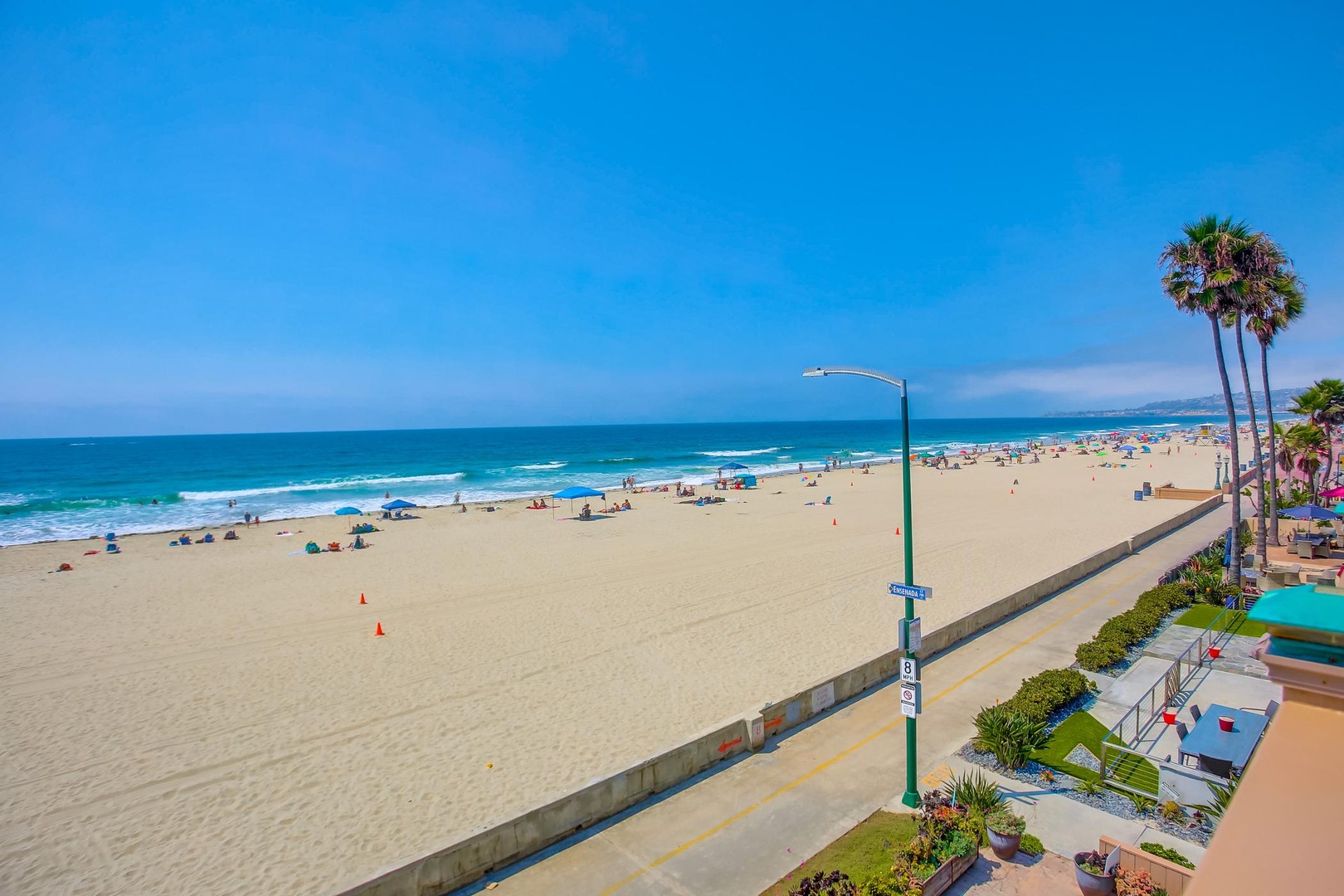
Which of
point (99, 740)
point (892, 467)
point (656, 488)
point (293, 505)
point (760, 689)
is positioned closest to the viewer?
point (99, 740)

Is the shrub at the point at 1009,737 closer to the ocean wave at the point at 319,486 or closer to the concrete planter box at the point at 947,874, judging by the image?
the concrete planter box at the point at 947,874

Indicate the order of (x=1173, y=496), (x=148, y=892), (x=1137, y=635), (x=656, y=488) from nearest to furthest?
(x=148, y=892), (x=1137, y=635), (x=1173, y=496), (x=656, y=488)

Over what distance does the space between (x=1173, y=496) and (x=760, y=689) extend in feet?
126

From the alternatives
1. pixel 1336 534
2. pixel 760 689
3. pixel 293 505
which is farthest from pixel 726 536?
pixel 293 505

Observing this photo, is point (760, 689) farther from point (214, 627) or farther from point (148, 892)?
point (214, 627)

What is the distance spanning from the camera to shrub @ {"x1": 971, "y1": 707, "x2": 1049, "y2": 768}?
33.1 feet

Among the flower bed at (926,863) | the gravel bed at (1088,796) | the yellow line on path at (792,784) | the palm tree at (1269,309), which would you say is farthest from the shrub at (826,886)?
the palm tree at (1269,309)

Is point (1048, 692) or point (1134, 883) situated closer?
point (1134, 883)

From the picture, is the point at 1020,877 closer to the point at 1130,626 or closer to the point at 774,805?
the point at 774,805

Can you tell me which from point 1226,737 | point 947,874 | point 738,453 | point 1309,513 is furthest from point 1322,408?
point 738,453

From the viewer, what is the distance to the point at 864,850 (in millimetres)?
8148

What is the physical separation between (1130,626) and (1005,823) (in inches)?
389

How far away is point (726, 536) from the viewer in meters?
31.5

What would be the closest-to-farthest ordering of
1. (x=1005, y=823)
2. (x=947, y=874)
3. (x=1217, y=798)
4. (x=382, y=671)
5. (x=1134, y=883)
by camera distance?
(x=1134, y=883), (x=947, y=874), (x=1005, y=823), (x=1217, y=798), (x=382, y=671)
